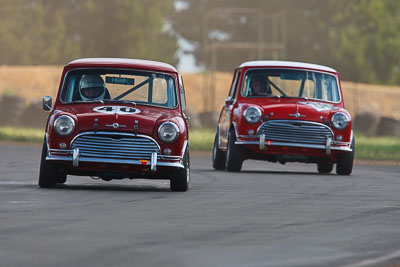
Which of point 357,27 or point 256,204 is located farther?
point 357,27

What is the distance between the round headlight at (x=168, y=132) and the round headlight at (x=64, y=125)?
1119mm

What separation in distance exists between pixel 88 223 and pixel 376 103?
57.6m

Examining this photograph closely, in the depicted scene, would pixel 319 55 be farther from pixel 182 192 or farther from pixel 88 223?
pixel 88 223

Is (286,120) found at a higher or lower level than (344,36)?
Result: lower

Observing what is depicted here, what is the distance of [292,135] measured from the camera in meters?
19.5

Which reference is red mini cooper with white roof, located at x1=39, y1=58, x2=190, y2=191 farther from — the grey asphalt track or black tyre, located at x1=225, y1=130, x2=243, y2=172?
black tyre, located at x1=225, y1=130, x2=243, y2=172

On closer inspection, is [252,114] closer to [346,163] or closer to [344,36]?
[346,163]

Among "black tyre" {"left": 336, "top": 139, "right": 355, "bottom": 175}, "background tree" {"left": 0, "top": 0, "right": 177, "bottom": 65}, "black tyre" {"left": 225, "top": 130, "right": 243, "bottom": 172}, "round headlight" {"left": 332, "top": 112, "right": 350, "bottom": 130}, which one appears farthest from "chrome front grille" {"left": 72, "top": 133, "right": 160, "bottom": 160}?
"background tree" {"left": 0, "top": 0, "right": 177, "bottom": 65}

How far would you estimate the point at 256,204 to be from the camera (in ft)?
42.6

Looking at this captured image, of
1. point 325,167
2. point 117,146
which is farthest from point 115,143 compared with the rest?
point 325,167

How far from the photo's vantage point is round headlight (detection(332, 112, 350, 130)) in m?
19.6

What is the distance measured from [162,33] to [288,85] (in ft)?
179

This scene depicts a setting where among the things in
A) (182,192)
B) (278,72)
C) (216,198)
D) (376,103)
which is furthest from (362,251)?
(376,103)

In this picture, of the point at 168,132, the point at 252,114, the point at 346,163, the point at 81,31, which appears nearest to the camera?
the point at 168,132
